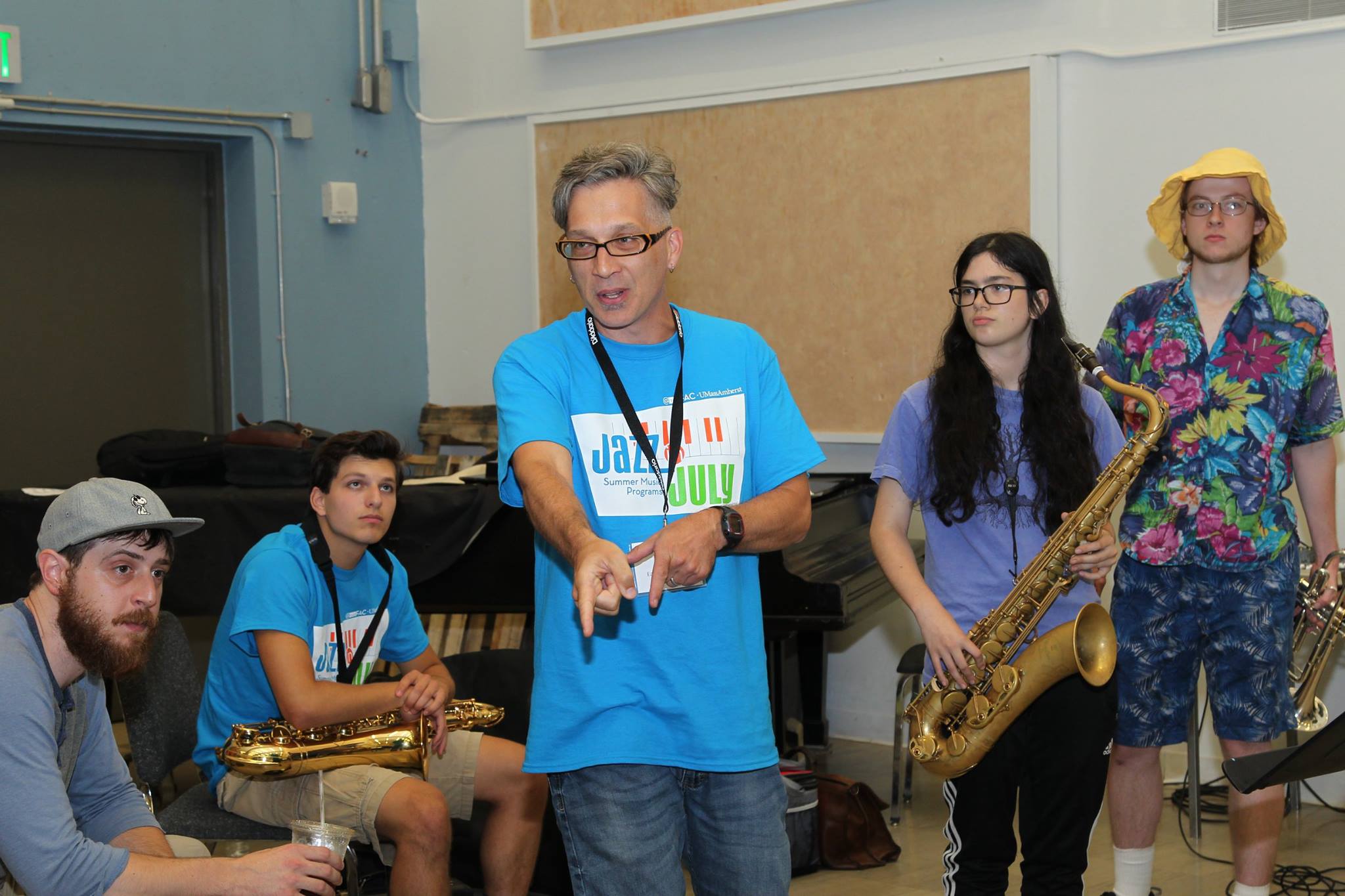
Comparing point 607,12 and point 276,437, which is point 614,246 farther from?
point 607,12

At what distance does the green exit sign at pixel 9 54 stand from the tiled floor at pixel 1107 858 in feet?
13.4

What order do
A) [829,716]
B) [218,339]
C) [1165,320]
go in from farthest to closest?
1. [218,339]
2. [829,716]
3. [1165,320]

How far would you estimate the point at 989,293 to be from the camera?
9.59ft

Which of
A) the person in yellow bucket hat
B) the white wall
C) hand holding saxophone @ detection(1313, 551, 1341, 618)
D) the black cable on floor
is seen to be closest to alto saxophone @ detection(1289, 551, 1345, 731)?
the black cable on floor

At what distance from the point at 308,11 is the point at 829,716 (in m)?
3.79

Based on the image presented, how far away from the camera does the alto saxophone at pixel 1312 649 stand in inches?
164

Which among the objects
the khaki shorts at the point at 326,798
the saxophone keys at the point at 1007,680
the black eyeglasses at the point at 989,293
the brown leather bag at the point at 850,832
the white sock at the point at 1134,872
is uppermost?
the black eyeglasses at the point at 989,293

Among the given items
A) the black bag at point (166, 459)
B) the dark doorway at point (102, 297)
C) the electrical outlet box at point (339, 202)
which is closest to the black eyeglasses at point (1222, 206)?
the black bag at point (166, 459)

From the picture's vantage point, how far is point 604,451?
2113 millimetres

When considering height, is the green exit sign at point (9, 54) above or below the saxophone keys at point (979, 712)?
above

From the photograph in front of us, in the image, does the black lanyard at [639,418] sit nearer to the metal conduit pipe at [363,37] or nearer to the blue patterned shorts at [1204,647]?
the blue patterned shorts at [1204,647]

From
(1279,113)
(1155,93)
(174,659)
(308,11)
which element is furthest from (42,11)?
(1279,113)

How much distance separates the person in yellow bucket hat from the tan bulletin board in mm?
1771

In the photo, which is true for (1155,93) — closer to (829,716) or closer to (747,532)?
(829,716)
